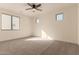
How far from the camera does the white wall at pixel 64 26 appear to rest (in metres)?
6.01

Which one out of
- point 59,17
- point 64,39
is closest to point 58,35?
point 64,39

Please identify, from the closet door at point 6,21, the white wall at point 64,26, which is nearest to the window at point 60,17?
the white wall at point 64,26

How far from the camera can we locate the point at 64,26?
680 centimetres

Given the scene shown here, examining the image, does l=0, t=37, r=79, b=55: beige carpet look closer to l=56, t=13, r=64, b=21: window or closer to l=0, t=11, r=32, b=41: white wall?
l=0, t=11, r=32, b=41: white wall

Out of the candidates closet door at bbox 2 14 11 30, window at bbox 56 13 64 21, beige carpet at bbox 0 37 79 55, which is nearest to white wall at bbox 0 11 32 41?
closet door at bbox 2 14 11 30

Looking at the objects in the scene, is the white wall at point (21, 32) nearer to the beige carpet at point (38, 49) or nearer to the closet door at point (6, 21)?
the closet door at point (6, 21)

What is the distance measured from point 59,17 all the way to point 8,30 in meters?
3.17

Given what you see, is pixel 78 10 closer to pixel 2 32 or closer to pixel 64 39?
pixel 64 39

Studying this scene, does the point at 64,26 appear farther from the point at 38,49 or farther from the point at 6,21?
the point at 6,21

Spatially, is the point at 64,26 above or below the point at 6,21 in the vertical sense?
below

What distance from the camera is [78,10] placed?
558 cm

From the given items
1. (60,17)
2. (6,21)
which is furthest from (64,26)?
(6,21)

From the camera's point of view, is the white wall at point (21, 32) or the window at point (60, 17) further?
the window at point (60, 17)

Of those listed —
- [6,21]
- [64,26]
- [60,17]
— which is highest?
[60,17]
